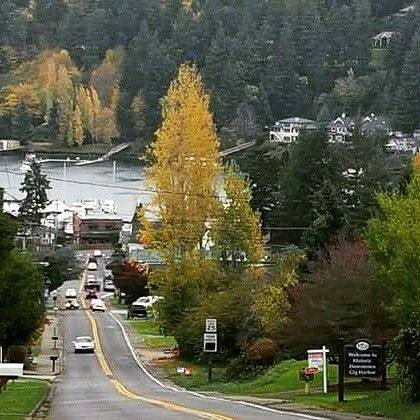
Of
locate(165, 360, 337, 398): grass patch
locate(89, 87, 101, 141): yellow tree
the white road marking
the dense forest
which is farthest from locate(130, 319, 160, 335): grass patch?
locate(89, 87, 101, 141): yellow tree

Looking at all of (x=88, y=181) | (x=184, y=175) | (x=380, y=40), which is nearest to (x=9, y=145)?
(x=88, y=181)

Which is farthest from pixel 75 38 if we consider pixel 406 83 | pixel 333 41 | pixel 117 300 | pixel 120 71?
pixel 117 300

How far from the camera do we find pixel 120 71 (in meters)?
163

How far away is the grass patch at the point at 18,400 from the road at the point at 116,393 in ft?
1.06

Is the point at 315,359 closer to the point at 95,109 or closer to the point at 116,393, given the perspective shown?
the point at 116,393

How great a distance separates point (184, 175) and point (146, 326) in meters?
8.32

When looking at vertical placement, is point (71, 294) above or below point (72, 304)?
above

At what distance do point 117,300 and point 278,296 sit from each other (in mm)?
34835

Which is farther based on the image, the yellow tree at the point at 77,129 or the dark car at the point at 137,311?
the yellow tree at the point at 77,129

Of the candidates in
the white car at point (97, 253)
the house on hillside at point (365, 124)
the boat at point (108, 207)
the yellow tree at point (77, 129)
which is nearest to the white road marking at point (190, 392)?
the white car at point (97, 253)

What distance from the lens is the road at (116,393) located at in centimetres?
1623

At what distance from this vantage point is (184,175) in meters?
44.5

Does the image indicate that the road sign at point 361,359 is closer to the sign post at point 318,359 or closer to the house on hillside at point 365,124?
the sign post at point 318,359

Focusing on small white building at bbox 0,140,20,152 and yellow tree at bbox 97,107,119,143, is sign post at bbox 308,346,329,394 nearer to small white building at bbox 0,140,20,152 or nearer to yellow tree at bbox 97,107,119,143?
yellow tree at bbox 97,107,119,143
